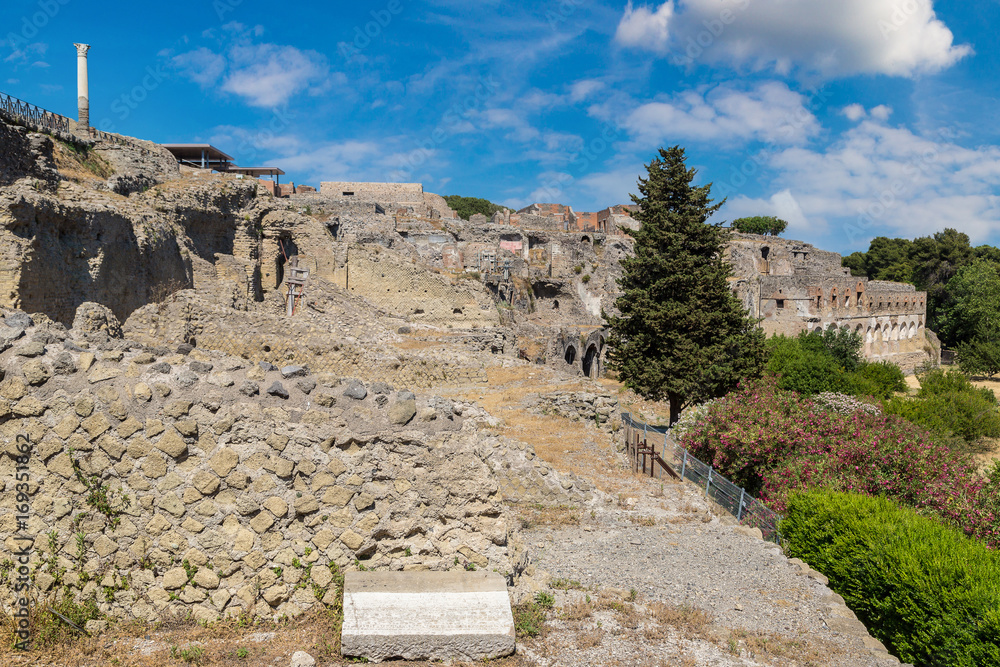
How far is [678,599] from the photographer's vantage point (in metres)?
5.42

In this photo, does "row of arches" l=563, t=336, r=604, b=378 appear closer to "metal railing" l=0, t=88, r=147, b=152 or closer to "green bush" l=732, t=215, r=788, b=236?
"metal railing" l=0, t=88, r=147, b=152

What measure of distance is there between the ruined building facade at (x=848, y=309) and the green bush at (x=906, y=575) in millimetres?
30735

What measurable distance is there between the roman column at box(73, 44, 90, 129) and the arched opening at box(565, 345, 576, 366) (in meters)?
22.7

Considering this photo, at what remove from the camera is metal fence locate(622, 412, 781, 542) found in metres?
9.65

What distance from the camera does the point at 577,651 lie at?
4.33 m

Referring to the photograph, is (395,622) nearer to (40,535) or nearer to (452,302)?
(40,535)

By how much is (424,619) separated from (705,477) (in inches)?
333

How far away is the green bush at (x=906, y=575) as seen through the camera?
5676 millimetres

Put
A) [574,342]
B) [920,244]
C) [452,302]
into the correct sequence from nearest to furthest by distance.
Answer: [452,302]
[574,342]
[920,244]

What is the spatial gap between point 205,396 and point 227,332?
469 inches

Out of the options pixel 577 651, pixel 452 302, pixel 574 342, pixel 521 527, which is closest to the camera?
pixel 577 651

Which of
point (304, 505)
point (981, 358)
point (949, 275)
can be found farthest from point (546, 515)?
point (949, 275)

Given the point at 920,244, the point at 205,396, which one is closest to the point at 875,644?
the point at 205,396

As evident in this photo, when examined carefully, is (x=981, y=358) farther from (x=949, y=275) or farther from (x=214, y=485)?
(x=214, y=485)
